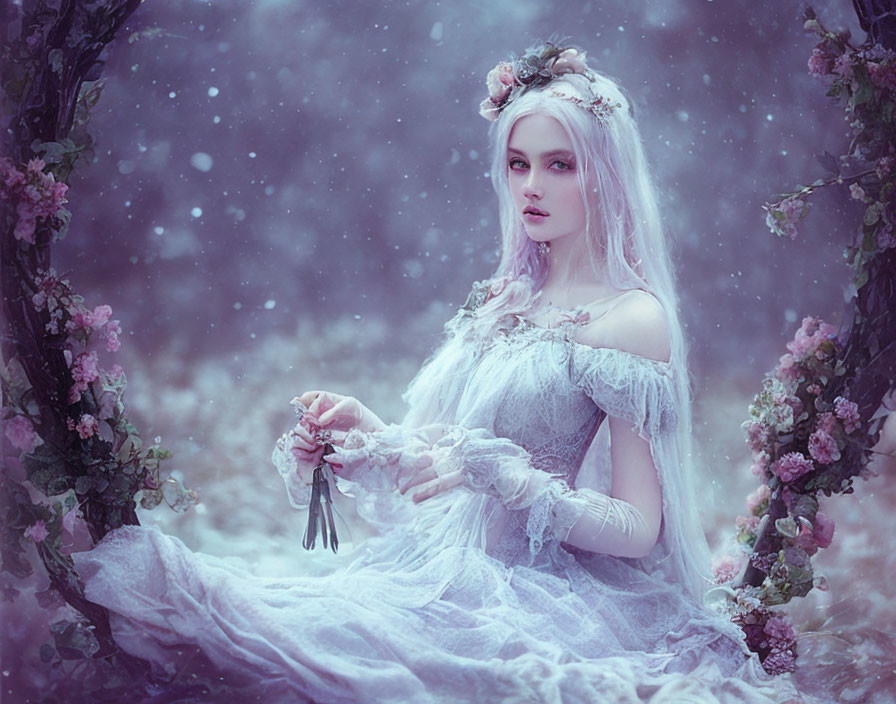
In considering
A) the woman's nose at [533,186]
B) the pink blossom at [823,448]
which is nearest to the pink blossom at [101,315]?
the woman's nose at [533,186]

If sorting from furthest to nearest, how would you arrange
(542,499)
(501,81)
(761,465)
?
(761,465)
(501,81)
(542,499)

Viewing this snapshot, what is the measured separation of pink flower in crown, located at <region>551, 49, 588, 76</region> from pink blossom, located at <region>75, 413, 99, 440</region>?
1.23 m

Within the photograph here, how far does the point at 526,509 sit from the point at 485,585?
6.7 inches

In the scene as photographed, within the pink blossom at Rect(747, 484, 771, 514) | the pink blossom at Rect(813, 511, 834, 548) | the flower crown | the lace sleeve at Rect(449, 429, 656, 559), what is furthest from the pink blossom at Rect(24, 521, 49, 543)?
the pink blossom at Rect(813, 511, 834, 548)

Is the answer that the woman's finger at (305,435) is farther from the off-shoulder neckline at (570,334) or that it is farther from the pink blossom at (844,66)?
the pink blossom at (844,66)

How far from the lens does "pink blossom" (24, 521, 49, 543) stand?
2035 mm

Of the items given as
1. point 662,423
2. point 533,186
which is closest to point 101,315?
point 533,186

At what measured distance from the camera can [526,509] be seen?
1938 millimetres

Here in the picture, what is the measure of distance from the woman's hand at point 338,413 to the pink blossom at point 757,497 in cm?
86

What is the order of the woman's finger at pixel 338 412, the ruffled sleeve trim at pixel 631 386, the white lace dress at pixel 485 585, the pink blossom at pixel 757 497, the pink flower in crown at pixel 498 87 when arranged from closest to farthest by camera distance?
1. the white lace dress at pixel 485 585
2. the ruffled sleeve trim at pixel 631 386
3. the woman's finger at pixel 338 412
4. the pink flower in crown at pixel 498 87
5. the pink blossom at pixel 757 497

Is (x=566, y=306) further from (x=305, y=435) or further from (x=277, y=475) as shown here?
(x=277, y=475)

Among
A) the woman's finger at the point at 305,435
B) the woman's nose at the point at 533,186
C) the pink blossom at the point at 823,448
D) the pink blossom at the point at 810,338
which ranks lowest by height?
the woman's finger at the point at 305,435

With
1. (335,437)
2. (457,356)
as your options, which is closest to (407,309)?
(457,356)

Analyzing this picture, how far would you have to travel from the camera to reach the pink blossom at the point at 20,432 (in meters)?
2.04
